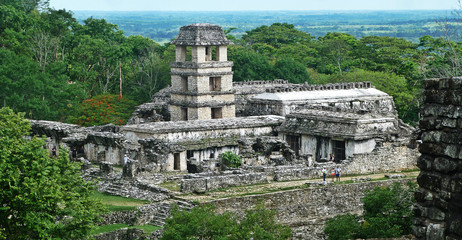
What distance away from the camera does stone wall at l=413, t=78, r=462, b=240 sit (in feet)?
63.3

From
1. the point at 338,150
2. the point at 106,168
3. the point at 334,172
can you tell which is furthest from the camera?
the point at 338,150

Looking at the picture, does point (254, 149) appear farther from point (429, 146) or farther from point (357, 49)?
point (357, 49)

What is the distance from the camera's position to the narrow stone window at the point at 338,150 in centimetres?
4781

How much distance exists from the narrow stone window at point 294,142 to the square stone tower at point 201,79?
9.13m

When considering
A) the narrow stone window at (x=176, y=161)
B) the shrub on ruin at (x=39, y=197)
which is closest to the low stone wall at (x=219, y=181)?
the narrow stone window at (x=176, y=161)

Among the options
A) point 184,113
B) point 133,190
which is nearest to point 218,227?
point 133,190

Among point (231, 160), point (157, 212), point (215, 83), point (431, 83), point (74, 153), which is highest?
point (431, 83)

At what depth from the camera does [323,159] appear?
154ft

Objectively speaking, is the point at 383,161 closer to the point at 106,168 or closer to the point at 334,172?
the point at 334,172

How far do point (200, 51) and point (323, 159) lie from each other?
1524 centimetres

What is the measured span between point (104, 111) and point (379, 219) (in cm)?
3233

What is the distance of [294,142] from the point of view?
50625 millimetres

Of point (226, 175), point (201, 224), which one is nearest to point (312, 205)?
point (226, 175)

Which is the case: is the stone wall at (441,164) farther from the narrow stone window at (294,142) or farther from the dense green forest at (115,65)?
the dense green forest at (115,65)
